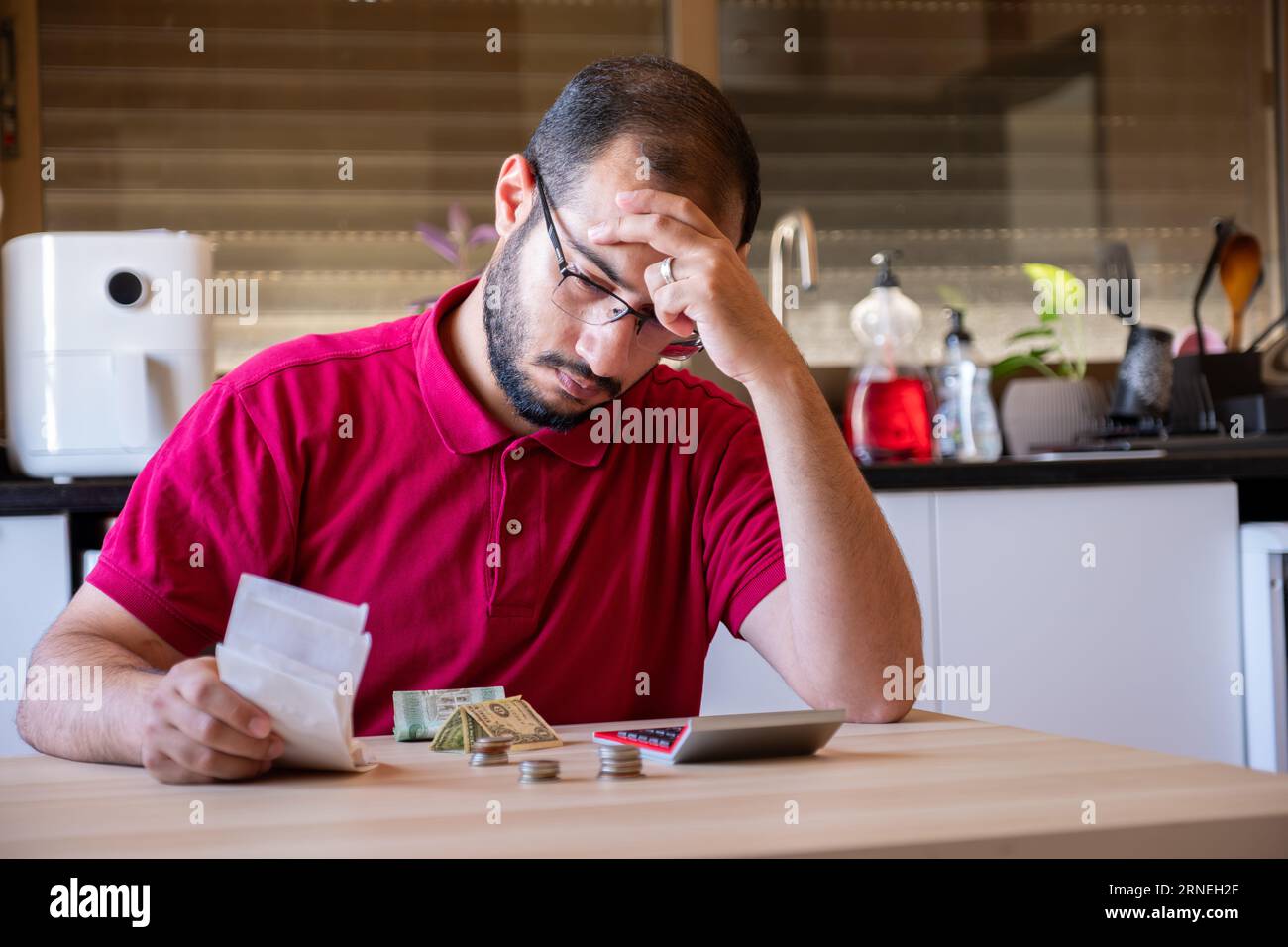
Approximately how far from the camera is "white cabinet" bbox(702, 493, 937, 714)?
2.00m

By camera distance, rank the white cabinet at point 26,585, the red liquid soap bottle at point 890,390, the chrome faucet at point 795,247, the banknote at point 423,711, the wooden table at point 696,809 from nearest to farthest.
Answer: the wooden table at point 696,809 → the banknote at point 423,711 → the white cabinet at point 26,585 → the red liquid soap bottle at point 890,390 → the chrome faucet at point 795,247

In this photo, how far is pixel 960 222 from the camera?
285cm

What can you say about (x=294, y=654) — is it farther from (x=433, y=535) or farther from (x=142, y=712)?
(x=433, y=535)

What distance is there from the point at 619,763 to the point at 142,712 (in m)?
0.34

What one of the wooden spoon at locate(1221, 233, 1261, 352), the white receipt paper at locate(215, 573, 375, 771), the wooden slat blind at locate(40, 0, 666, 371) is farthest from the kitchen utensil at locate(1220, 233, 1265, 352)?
the white receipt paper at locate(215, 573, 375, 771)

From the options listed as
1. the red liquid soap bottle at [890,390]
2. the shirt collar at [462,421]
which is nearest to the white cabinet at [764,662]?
the red liquid soap bottle at [890,390]

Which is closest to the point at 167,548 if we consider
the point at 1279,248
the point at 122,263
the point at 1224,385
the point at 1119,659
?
A: the point at 122,263

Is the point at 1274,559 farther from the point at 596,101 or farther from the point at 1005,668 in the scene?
the point at 596,101

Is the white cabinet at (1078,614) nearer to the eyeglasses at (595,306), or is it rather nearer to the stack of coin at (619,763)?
the eyeglasses at (595,306)

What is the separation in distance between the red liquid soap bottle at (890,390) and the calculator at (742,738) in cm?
125

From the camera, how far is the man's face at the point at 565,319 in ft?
3.91

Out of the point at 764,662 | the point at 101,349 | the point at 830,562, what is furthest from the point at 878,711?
the point at 101,349

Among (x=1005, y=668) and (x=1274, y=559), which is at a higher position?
(x=1274, y=559)

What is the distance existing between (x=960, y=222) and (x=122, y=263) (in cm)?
172
